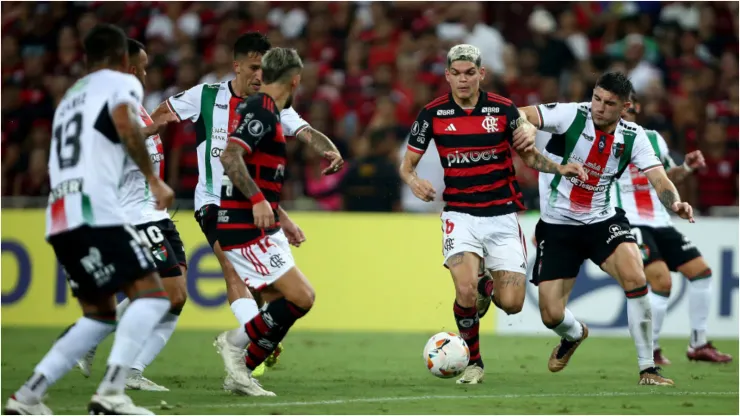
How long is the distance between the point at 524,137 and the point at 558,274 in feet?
4.36

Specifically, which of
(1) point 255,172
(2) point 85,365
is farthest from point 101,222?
(2) point 85,365

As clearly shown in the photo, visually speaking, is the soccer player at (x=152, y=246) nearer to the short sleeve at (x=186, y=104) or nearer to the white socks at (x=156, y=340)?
the white socks at (x=156, y=340)

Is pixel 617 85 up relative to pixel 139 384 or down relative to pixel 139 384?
up

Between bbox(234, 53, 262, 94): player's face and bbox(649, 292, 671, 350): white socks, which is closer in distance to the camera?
bbox(234, 53, 262, 94): player's face

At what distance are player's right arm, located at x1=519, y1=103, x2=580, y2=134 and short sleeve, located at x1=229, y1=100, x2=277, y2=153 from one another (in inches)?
104

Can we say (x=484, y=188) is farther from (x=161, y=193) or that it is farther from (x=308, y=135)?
(x=161, y=193)

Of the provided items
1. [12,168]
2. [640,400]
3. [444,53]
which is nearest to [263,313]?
[640,400]

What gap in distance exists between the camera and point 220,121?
30.3 feet

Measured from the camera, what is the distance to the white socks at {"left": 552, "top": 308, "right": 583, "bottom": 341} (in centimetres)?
949

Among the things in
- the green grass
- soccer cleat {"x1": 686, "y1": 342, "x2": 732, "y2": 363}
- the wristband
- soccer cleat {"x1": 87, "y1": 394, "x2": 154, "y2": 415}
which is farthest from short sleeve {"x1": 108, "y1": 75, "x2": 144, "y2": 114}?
soccer cleat {"x1": 686, "y1": 342, "x2": 732, "y2": 363}

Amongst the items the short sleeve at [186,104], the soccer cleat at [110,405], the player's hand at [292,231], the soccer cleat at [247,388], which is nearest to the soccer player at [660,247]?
the player's hand at [292,231]

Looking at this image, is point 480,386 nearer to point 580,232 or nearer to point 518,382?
point 518,382

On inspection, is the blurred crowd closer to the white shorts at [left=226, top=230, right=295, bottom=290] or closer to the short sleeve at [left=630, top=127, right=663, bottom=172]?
the short sleeve at [left=630, top=127, right=663, bottom=172]

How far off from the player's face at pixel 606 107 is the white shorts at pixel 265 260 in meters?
3.01
